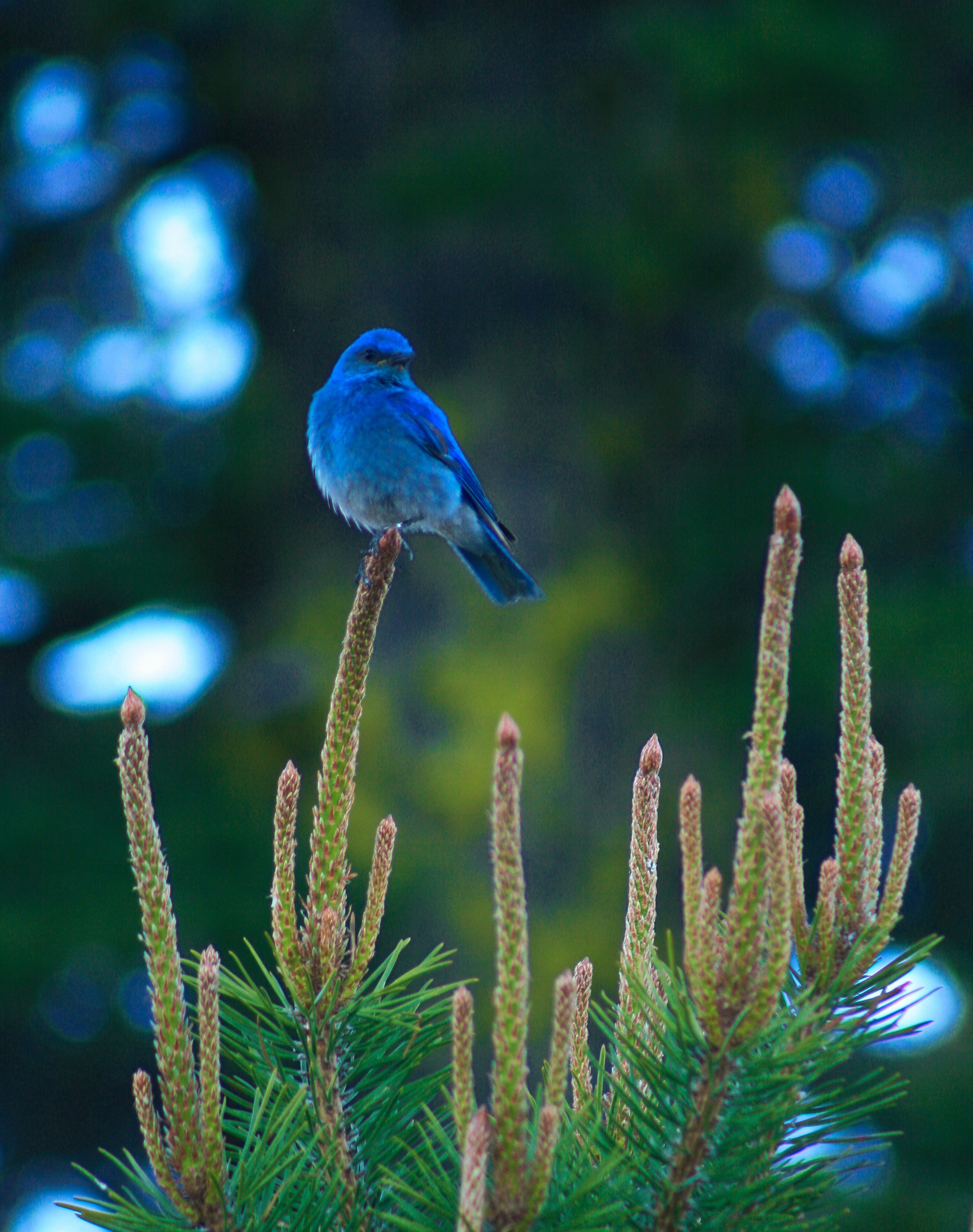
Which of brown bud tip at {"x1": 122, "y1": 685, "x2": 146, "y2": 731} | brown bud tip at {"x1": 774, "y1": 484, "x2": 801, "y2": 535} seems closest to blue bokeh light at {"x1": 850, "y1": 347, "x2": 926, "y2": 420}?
brown bud tip at {"x1": 774, "y1": 484, "x2": 801, "y2": 535}

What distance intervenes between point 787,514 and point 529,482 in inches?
279

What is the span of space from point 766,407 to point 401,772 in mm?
3922

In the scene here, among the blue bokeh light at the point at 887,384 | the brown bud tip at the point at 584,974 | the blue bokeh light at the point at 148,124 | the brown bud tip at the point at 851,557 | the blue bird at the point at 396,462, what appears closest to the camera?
the brown bud tip at the point at 851,557

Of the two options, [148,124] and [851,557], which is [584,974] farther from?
[148,124]

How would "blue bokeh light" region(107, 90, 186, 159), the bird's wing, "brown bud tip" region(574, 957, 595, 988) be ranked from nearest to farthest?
"brown bud tip" region(574, 957, 595, 988) → the bird's wing → "blue bokeh light" region(107, 90, 186, 159)

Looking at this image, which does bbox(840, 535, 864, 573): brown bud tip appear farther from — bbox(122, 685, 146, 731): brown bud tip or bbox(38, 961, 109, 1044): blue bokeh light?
bbox(38, 961, 109, 1044): blue bokeh light

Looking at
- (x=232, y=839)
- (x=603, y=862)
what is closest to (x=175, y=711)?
(x=232, y=839)

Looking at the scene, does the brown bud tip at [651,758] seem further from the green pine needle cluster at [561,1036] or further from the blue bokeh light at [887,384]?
the blue bokeh light at [887,384]

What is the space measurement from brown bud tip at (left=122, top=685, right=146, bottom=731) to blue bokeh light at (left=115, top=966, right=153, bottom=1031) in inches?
275

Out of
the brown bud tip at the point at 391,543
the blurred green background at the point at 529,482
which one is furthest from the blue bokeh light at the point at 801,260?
the brown bud tip at the point at 391,543

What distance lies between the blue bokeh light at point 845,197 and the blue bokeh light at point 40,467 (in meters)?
5.26

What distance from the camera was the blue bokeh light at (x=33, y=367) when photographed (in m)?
7.59

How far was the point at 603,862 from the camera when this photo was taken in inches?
285

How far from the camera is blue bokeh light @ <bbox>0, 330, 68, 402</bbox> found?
759cm
